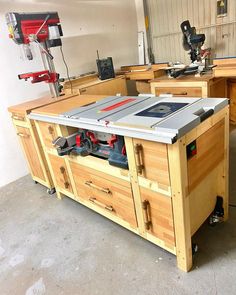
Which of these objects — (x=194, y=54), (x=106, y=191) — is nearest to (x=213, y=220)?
(x=106, y=191)

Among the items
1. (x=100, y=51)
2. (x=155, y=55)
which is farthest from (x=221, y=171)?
(x=155, y=55)

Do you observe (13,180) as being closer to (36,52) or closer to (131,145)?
(36,52)

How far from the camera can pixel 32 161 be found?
2404 mm

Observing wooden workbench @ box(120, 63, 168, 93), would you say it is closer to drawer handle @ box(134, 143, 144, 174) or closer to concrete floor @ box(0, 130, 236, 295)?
concrete floor @ box(0, 130, 236, 295)

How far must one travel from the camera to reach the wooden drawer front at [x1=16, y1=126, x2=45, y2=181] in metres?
2.25

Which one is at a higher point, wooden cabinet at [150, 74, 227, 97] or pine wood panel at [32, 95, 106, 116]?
pine wood panel at [32, 95, 106, 116]

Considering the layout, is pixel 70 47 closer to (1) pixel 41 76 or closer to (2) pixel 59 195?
(1) pixel 41 76

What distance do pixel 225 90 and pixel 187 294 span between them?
233 centimetres

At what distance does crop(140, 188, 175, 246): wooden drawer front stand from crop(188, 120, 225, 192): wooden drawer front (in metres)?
0.16

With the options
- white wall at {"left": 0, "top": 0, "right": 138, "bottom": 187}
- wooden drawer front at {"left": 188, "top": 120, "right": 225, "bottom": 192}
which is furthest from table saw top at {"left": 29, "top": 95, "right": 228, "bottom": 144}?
white wall at {"left": 0, "top": 0, "right": 138, "bottom": 187}

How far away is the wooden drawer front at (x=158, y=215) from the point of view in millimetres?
1272

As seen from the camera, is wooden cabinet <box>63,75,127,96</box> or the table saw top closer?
the table saw top

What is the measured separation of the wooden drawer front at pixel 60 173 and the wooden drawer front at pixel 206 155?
1054 mm

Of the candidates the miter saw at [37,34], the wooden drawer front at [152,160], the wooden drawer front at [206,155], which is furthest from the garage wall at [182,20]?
the wooden drawer front at [152,160]
